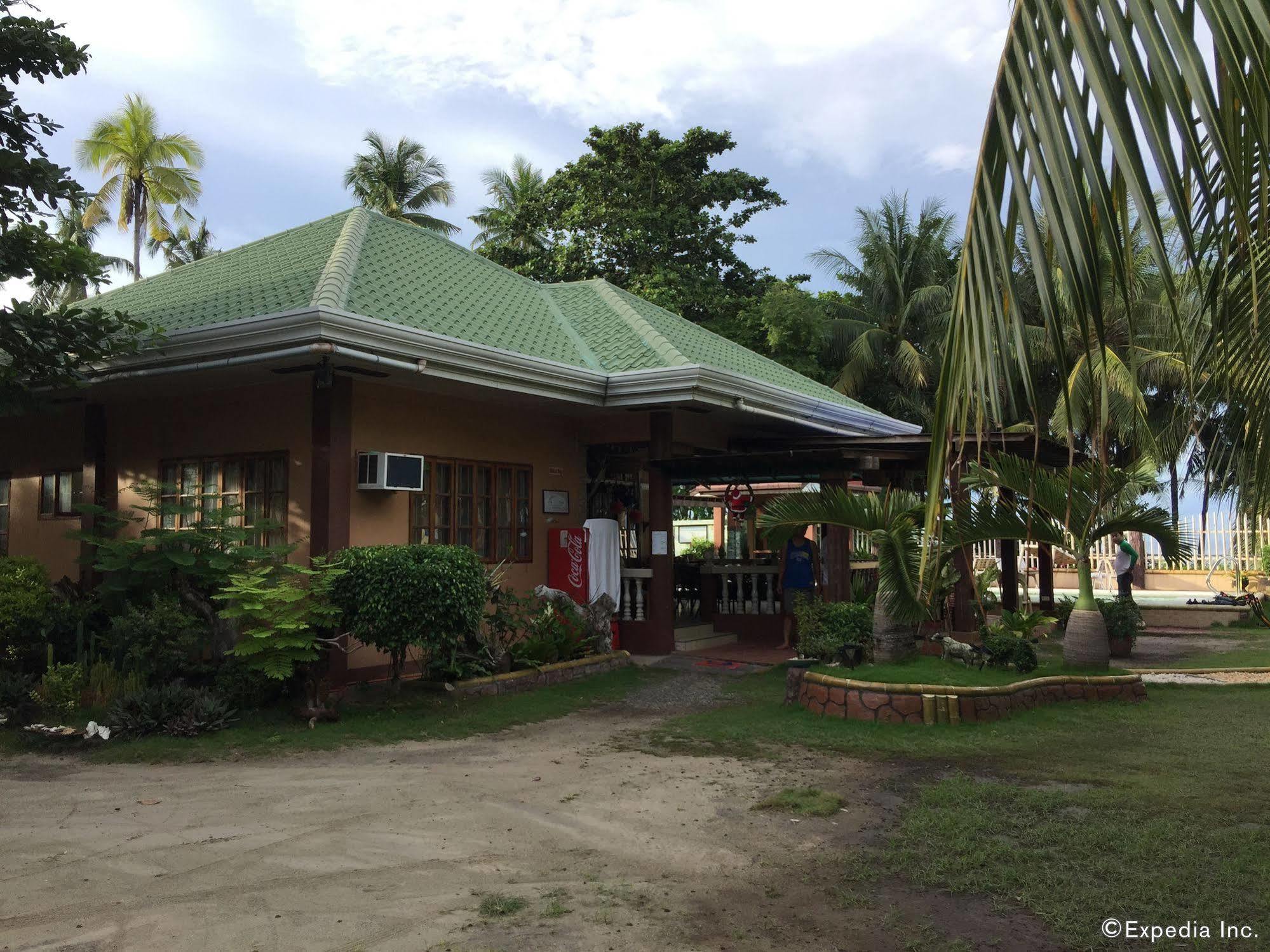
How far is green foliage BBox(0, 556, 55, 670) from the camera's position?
9.39m

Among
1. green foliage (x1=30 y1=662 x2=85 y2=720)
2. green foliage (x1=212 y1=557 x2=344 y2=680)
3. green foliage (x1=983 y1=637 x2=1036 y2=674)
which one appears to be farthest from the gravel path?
green foliage (x1=30 y1=662 x2=85 y2=720)

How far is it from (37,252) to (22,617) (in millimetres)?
3402

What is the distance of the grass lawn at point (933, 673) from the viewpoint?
26.7ft

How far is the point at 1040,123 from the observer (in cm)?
164

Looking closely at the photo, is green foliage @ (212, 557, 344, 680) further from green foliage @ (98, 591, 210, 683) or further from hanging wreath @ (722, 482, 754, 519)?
hanging wreath @ (722, 482, 754, 519)

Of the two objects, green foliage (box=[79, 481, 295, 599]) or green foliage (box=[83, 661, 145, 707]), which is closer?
green foliage (box=[83, 661, 145, 707])


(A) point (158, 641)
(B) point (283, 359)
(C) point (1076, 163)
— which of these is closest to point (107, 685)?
(A) point (158, 641)

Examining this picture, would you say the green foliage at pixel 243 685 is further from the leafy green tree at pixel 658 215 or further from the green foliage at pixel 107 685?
the leafy green tree at pixel 658 215

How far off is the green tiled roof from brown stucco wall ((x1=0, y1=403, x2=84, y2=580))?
5.66 ft

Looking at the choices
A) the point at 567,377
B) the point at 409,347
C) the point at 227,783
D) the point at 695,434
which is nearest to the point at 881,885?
the point at 227,783

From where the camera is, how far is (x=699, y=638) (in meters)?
13.3

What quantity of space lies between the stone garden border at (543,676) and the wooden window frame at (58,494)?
6.56m

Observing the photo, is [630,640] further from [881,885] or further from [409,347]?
[881,885]

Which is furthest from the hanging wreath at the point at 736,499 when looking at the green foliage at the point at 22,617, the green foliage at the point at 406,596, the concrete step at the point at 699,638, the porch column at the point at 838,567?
the green foliage at the point at 22,617
